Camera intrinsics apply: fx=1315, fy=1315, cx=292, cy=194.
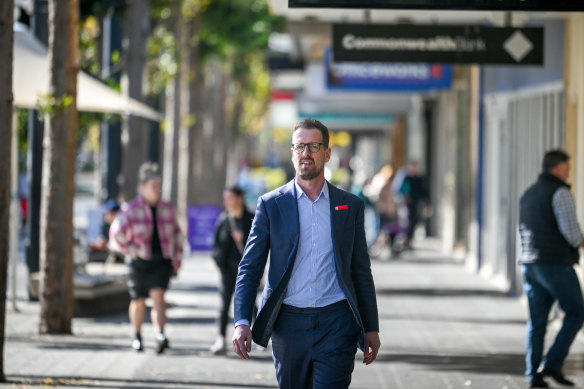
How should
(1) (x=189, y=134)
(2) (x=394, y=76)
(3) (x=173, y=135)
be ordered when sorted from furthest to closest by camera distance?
(1) (x=189, y=134), (3) (x=173, y=135), (2) (x=394, y=76)

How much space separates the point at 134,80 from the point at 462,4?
11116 millimetres

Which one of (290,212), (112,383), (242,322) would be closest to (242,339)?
(242,322)

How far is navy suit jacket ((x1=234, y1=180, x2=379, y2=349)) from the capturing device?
6.48 meters

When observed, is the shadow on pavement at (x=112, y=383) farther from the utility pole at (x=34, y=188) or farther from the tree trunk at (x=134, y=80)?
the tree trunk at (x=134, y=80)

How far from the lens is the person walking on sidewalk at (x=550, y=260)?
33.7 feet

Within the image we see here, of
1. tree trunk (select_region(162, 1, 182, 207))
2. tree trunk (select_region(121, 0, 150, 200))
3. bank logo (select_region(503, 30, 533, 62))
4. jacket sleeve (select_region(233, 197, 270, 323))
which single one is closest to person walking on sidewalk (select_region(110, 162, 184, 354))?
bank logo (select_region(503, 30, 533, 62))

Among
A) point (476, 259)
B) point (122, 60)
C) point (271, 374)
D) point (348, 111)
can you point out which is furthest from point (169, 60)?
point (348, 111)

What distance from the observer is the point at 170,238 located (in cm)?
1231

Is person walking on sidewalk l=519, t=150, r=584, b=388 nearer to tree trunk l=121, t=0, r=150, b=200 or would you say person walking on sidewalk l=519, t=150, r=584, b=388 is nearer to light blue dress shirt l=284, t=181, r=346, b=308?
light blue dress shirt l=284, t=181, r=346, b=308

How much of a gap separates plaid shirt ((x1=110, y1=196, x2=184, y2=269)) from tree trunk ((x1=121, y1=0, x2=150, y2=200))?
7.05 metres

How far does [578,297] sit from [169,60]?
1384 cm

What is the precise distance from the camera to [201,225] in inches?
954

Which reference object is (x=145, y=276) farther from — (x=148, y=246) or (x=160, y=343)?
(x=160, y=343)

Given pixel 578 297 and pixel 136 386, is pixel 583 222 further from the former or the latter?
pixel 136 386
